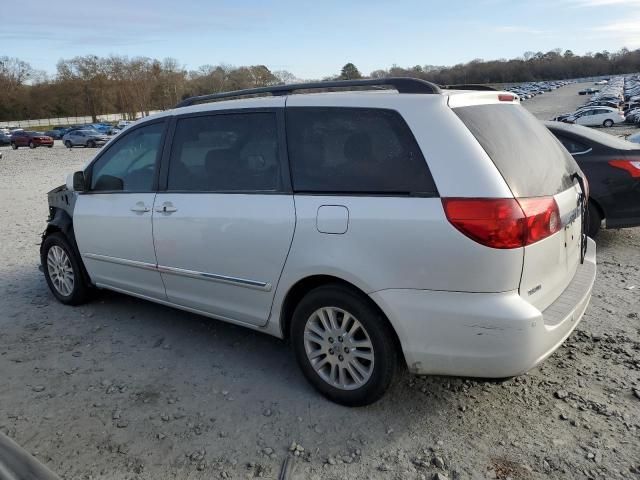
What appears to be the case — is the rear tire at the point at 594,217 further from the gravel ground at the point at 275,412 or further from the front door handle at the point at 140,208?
the front door handle at the point at 140,208

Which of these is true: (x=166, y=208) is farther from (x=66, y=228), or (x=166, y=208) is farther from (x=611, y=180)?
(x=611, y=180)

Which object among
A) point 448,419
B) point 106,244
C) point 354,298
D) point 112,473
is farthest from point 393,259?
point 106,244

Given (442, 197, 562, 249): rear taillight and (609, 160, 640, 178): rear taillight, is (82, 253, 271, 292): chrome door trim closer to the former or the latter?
(442, 197, 562, 249): rear taillight

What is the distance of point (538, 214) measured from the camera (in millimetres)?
2762

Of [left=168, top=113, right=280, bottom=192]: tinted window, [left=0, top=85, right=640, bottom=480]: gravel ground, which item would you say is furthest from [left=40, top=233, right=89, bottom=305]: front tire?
[left=168, top=113, right=280, bottom=192]: tinted window

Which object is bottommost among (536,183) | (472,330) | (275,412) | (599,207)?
(275,412)

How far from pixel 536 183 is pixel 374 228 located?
0.90 metres

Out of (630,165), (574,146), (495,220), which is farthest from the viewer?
(574,146)

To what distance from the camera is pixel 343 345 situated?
10.4 feet

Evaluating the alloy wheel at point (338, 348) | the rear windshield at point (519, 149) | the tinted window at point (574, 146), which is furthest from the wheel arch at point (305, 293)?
the tinted window at point (574, 146)

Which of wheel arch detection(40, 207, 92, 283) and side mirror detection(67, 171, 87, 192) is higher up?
side mirror detection(67, 171, 87, 192)

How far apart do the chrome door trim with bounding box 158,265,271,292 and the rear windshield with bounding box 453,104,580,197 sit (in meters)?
1.55

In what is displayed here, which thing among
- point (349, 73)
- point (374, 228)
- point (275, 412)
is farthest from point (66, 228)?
point (349, 73)

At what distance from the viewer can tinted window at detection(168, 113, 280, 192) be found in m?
3.49
